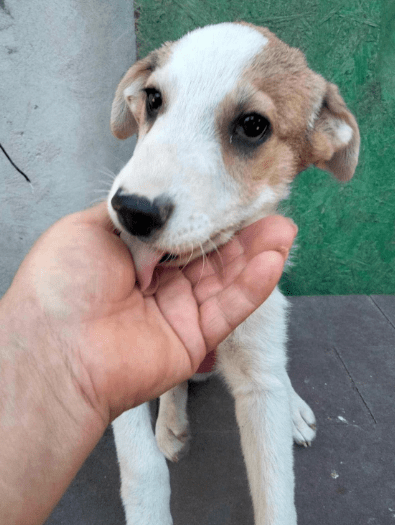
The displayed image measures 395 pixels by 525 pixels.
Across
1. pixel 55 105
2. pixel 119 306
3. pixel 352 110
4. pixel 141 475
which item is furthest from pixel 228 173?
pixel 352 110

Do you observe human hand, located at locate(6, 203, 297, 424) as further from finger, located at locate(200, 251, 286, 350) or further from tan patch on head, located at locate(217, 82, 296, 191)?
tan patch on head, located at locate(217, 82, 296, 191)

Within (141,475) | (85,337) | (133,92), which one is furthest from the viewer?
(133,92)

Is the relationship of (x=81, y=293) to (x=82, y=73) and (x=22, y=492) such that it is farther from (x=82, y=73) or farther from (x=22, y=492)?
(x=82, y=73)

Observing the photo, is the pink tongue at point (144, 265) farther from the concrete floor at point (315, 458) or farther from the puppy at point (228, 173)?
the concrete floor at point (315, 458)

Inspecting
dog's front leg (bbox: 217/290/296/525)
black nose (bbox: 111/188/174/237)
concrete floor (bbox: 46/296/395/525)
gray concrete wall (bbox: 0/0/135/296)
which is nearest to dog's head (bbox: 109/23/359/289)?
black nose (bbox: 111/188/174/237)

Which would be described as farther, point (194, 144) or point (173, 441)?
point (173, 441)

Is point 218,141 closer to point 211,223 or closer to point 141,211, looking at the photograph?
point 211,223

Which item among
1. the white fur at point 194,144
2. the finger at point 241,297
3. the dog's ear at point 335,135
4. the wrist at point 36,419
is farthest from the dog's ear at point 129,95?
the wrist at point 36,419

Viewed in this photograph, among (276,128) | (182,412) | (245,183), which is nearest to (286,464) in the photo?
(182,412)
